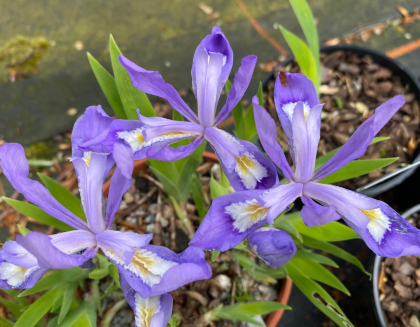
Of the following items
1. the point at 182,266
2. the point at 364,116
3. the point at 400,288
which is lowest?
the point at 400,288

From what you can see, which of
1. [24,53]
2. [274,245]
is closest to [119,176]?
[274,245]

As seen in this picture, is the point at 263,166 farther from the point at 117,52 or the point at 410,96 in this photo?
the point at 410,96

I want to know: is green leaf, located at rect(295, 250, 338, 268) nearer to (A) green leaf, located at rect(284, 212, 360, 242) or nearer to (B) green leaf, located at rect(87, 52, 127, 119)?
(A) green leaf, located at rect(284, 212, 360, 242)

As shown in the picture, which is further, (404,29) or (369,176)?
(404,29)

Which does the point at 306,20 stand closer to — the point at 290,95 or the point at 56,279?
the point at 290,95

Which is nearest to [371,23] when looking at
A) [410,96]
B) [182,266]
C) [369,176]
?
[410,96]

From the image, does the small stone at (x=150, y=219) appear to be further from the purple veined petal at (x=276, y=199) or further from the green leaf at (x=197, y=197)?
the purple veined petal at (x=276, y=199)
